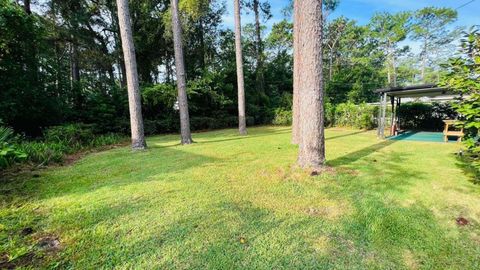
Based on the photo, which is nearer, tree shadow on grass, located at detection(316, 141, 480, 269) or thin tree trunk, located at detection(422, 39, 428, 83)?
tree shadow on grass, located at detection(316, 141, 480, 269)

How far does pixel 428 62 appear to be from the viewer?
26344 millimetres

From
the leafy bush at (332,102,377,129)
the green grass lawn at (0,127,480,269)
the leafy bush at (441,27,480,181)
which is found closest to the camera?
the green grass lawn at (0,127,480,269)

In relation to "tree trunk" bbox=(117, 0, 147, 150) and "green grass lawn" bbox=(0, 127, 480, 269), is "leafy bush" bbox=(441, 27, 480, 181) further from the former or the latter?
"tree trunk" bbox=(117, 0, 147, 150)

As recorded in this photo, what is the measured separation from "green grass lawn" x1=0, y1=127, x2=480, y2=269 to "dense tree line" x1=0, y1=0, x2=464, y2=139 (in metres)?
5.19

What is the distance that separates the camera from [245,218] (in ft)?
8.04

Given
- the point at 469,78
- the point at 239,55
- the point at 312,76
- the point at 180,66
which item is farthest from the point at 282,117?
the point at 469,78

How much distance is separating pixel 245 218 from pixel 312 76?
8.63 feet

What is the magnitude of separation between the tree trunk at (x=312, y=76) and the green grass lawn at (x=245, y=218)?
0.72 m

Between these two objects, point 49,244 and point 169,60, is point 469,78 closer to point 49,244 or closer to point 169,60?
point 49,244

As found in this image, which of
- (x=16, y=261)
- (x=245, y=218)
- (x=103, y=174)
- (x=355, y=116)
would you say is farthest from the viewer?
(x=355, y=116)

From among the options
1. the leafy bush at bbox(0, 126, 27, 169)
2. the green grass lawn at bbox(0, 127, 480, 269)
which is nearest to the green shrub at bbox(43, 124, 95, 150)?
the leafy bush at bbox(0, 126, 27, 169)

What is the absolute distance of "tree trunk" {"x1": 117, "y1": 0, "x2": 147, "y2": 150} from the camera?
6.07 m

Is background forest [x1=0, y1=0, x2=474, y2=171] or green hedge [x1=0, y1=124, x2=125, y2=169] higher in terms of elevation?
background forest [x1=0, y1=0, x2=474, y2=171]

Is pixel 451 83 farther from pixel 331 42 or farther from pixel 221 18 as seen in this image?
pixel 331 42
